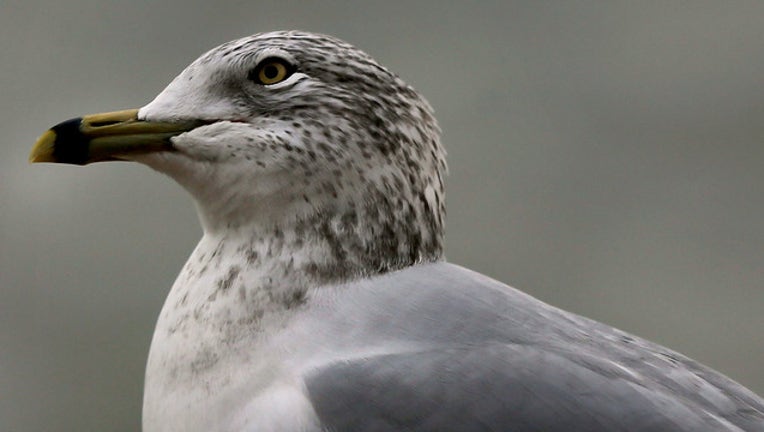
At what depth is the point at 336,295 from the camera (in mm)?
1092

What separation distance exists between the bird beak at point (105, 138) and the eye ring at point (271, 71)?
0.07 metres

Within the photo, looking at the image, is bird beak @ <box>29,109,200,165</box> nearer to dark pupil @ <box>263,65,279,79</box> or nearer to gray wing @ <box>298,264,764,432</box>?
dark pupil @ <box>263,65,279,79</box>

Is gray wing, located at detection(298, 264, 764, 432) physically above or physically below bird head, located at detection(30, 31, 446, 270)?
below

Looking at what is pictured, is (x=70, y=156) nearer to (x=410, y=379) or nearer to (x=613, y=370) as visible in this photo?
(x=410, y=379)

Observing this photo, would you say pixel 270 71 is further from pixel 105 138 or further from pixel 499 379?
pixel 499 379

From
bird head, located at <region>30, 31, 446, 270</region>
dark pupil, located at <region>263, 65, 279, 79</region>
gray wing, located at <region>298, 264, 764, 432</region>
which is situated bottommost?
gray wing, located at <region>298, 264, 764, 432</region>

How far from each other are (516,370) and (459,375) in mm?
43

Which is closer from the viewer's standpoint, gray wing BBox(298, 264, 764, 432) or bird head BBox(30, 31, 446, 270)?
gray wing BBox(298, 264, 764, 432)

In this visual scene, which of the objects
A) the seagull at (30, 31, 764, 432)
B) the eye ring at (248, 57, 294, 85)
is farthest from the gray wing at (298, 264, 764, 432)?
the eye ring at (248, 57, 294, 85)

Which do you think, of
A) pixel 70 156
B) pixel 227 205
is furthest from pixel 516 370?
pixel 70 156

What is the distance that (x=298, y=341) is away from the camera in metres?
1.06

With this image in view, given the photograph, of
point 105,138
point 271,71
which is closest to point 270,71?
point 271,71

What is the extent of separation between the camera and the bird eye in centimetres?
114

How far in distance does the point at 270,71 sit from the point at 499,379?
34 cm
